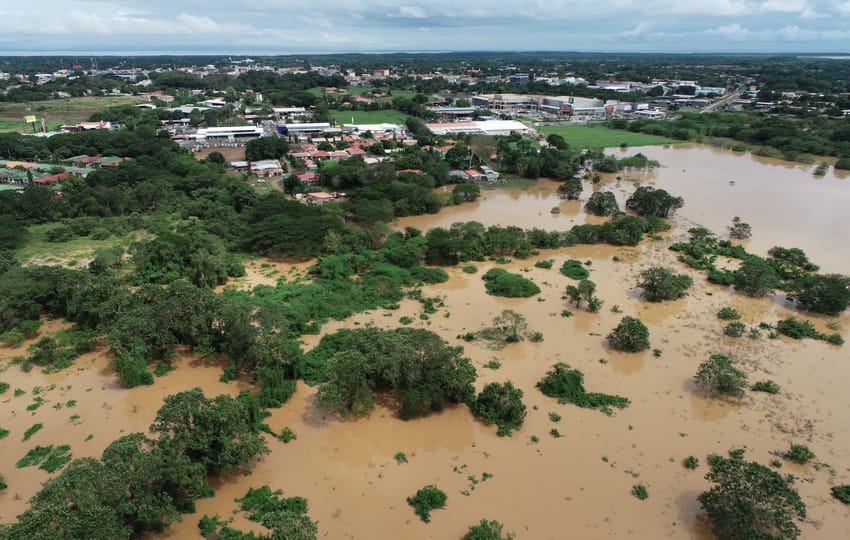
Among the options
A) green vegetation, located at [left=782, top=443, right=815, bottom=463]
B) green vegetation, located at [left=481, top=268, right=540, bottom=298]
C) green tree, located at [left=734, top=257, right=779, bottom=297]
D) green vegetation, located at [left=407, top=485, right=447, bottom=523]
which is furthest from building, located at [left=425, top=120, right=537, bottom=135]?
green vegetation, located at [left=407, top=485, right=447, bottom=523]

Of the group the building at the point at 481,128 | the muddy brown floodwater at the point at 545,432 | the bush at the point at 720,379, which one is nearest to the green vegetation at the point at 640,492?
the muddy brown floodwater at the point at 545,432

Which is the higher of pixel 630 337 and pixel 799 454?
pixel 630 337

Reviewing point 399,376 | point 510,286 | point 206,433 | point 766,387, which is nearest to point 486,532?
point 399,376

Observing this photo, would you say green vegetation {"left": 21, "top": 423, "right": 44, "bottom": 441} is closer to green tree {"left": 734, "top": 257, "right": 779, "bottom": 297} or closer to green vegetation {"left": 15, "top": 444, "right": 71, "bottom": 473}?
green vegetation {"left": 15, "top": 444, "right": 71, "bottom": 473}

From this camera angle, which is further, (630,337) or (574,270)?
(574,270)

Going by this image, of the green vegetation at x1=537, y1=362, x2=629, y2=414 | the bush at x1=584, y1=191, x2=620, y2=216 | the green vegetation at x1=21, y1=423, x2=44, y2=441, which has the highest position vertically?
the bush at x1=584, y1=191, x2=620, y2=216

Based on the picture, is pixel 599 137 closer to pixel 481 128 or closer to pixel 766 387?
pixel 481 128
